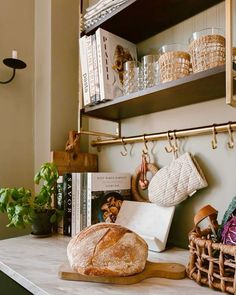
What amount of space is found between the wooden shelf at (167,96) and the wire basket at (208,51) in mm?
45

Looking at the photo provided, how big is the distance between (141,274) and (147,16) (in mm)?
810

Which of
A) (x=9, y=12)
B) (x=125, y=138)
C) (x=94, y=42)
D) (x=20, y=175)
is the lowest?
(x=20, y=175)

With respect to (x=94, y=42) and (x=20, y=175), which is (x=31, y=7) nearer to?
(x=94, y=42)

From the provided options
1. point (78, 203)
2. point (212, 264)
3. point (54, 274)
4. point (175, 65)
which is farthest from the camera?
point (78, 203)

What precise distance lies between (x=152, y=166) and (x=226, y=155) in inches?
10.7

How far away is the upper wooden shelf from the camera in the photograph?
0.90 meters

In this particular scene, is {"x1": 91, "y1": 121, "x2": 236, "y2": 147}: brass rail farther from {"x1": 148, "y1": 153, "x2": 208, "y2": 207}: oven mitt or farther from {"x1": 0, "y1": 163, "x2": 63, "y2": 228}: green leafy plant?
{"x1": 0, "y1": 163, "x2": 63, "y2": 228}: green leafy plant

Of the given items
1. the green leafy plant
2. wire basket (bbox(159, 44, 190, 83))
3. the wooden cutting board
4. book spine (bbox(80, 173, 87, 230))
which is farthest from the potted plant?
wire basket (bbox(159, 44, 190, 83))

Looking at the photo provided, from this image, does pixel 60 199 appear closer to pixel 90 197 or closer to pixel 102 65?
pixel 90 197

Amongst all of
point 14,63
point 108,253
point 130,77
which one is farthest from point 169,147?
point 14,63

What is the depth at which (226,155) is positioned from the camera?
0.85 meters

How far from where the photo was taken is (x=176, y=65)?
0.83 metres

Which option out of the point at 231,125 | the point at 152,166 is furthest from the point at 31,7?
the point at 231,125

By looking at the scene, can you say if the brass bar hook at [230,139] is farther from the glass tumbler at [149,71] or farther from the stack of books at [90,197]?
the stack of books at [90,197]
